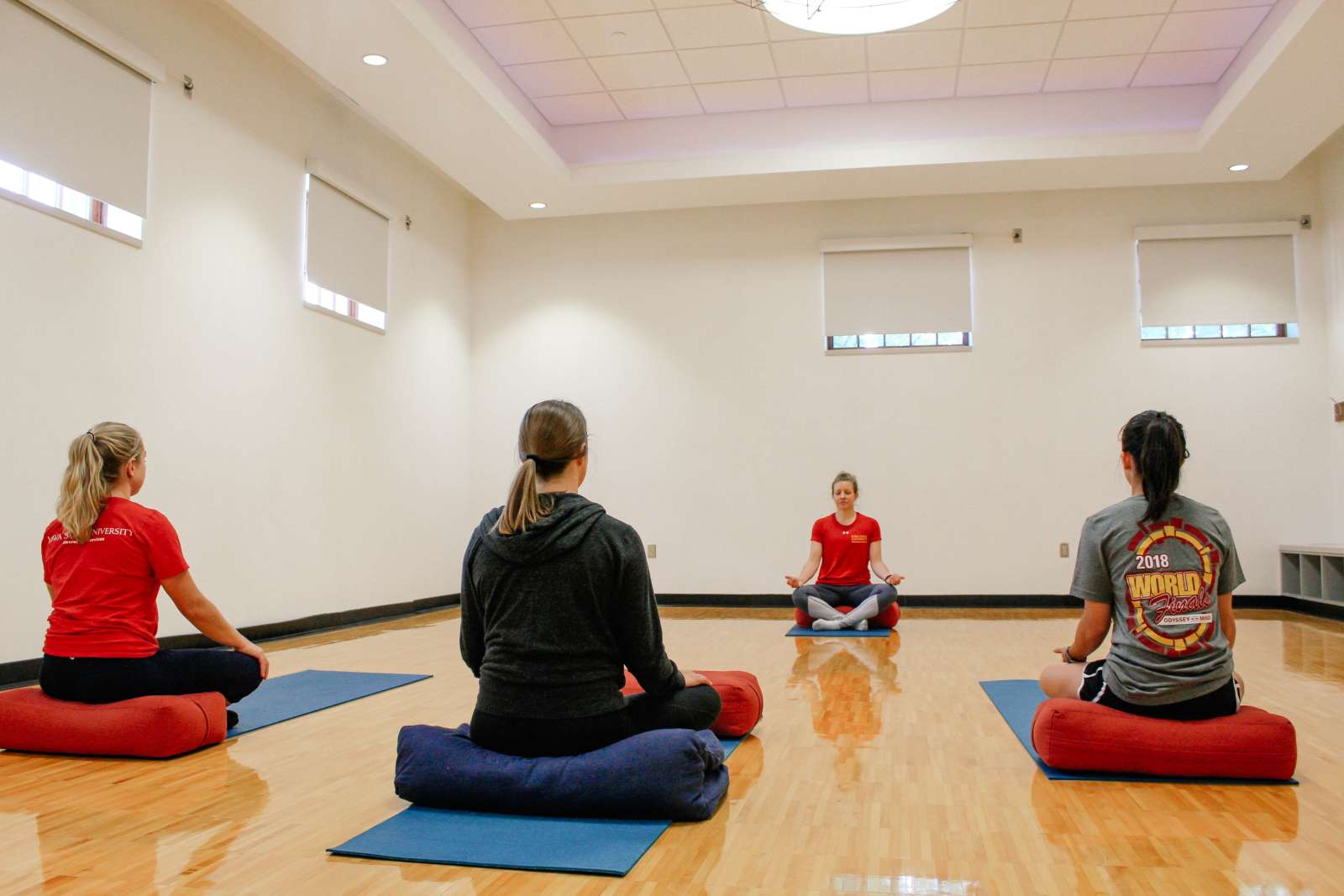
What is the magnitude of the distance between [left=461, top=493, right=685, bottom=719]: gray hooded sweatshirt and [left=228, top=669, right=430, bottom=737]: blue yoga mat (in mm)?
1486

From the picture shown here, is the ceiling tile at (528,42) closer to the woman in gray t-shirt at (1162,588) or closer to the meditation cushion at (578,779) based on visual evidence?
the woman in gray t-shirt at (1162,588)

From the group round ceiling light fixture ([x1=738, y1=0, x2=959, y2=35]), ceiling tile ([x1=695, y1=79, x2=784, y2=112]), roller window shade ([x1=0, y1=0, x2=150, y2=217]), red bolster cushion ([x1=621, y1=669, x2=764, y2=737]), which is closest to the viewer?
red bolster cushion ([x1=621, y1=669, x2=764, y2=737])

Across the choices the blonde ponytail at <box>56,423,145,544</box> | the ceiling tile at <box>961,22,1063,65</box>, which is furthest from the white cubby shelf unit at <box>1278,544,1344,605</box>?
the blonde ponytail at <box>56,423,145,544</box>

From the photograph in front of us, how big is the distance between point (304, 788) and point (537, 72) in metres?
5.33

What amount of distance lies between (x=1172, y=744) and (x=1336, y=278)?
657 centimetres

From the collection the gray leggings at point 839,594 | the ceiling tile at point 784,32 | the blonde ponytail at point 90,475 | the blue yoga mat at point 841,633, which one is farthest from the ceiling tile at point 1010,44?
the blonde ponytail at point 90,475

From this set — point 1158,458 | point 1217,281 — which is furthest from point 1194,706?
point 1217,281

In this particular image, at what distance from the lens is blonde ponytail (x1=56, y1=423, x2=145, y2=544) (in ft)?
9.46

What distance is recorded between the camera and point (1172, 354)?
794cm

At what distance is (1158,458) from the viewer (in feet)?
8.48

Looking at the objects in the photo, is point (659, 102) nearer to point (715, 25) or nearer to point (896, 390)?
point (715, 25)

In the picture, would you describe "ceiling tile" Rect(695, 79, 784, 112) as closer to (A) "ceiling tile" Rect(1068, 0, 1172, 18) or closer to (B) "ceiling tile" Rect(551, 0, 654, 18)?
(B) "ceiling tile" Rect(551, 0, 654, 18)

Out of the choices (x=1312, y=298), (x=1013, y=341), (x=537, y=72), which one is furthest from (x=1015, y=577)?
(x=537, y=72)

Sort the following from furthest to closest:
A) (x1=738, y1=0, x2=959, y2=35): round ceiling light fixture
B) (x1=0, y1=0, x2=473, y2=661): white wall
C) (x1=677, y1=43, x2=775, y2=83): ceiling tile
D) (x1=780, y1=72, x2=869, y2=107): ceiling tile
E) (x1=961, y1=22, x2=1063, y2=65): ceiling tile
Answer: (x1=780, y1=72, x2=869, y2=107): ceiling tile < (x1=677, y1=43, x2=775, y2=83): ceiling tile < (x1=961, y1=22, x2=1063, y2=65): ceiling tile < (x1=738, y1=0, x2=959, y2=35): round ceiling light fixture < (x1=0, y1=0, x2=473, y2=661): white wall
